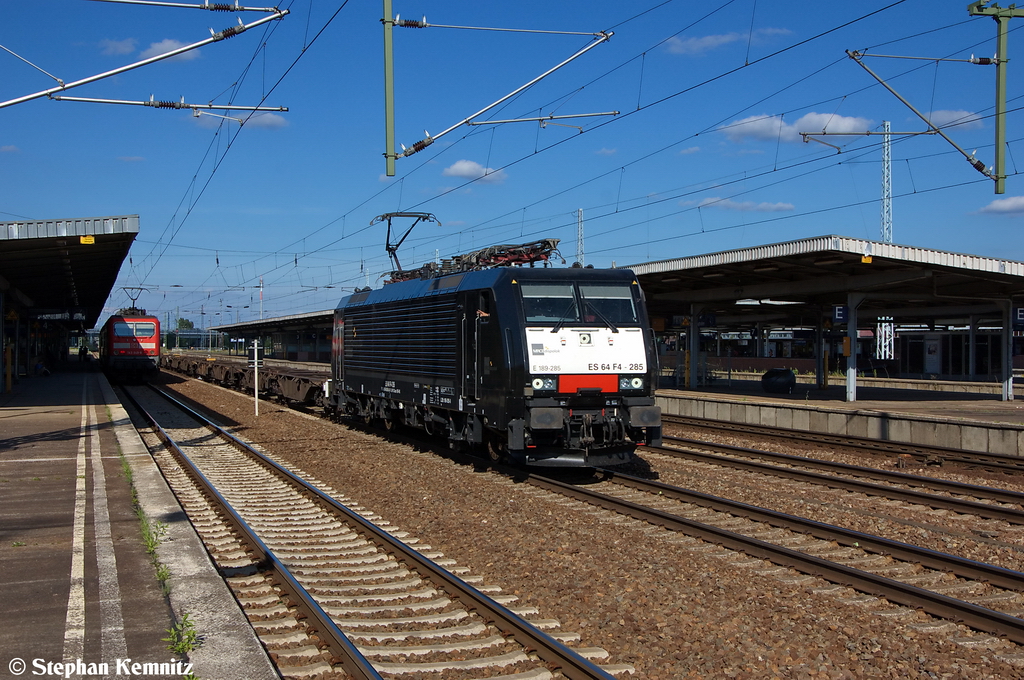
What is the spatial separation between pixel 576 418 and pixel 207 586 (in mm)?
6112

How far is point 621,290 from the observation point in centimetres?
1234

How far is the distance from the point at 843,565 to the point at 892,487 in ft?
15.2

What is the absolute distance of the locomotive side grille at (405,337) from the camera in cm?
1362

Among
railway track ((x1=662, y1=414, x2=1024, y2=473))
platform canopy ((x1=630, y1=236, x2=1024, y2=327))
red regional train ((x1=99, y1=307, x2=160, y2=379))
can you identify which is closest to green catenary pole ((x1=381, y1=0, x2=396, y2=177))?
railway track ((x1=662, y1=414, x2=1024, y2=473))

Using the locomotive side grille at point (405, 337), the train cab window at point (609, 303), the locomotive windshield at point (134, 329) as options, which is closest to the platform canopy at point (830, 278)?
the train cab window at point (609, 303)

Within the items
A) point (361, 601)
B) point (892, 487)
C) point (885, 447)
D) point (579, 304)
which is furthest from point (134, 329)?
point (361, 601)

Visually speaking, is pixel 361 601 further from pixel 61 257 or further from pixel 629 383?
pixel 61 257

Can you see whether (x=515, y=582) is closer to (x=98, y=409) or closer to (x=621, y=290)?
(x=621, y=290)

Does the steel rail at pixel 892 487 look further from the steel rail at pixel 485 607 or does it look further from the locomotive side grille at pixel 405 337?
the steel rail at pixel 485 607

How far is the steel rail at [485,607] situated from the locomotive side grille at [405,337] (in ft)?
12.7

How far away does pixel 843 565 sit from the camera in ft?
23.4

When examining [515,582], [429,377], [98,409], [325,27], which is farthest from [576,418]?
[98,409]

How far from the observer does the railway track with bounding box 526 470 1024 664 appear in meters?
5.96

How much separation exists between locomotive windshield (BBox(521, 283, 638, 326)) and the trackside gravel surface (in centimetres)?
250
